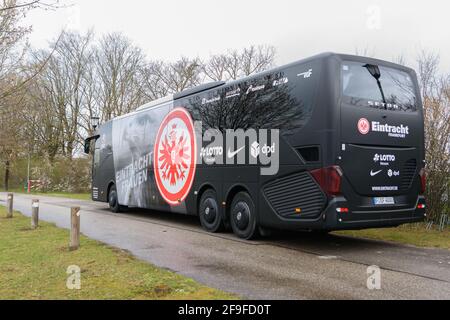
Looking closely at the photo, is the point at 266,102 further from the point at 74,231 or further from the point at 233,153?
the point at 74,231

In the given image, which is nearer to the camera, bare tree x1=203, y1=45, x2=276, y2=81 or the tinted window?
the tinted window

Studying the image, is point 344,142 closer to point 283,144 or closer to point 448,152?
point 283,144

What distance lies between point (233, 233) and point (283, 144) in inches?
122

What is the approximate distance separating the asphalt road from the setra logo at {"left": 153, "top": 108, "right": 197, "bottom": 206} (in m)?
1.16

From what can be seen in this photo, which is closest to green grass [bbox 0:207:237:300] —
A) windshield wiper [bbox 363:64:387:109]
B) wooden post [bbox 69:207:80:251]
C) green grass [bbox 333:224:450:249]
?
wooden post [bbox 69:207:80:251]

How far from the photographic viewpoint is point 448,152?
36.8ft

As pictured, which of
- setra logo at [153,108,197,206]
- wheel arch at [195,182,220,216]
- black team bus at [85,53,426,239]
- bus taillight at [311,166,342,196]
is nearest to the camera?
bus taillight at [311,166,342,196]

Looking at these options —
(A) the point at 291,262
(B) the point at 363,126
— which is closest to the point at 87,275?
(A) the point at 291,262

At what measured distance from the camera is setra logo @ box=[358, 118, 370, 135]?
26.0 ft

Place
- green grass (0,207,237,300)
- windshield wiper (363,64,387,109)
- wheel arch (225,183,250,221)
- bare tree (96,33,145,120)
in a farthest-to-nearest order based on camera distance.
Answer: bare tree (96,33,145,120) → wheel arch (225,183,250,221) → windshield wiper (363,64,387,109) → green grass (0,207,237,300)

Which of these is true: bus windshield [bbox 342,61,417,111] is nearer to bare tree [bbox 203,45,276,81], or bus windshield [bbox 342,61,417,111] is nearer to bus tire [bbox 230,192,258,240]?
bus tire [bbox 230,192,258,240]

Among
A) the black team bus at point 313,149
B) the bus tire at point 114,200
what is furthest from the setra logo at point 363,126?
the bus tire at point 114,200

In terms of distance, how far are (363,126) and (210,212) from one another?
4.36 metres
